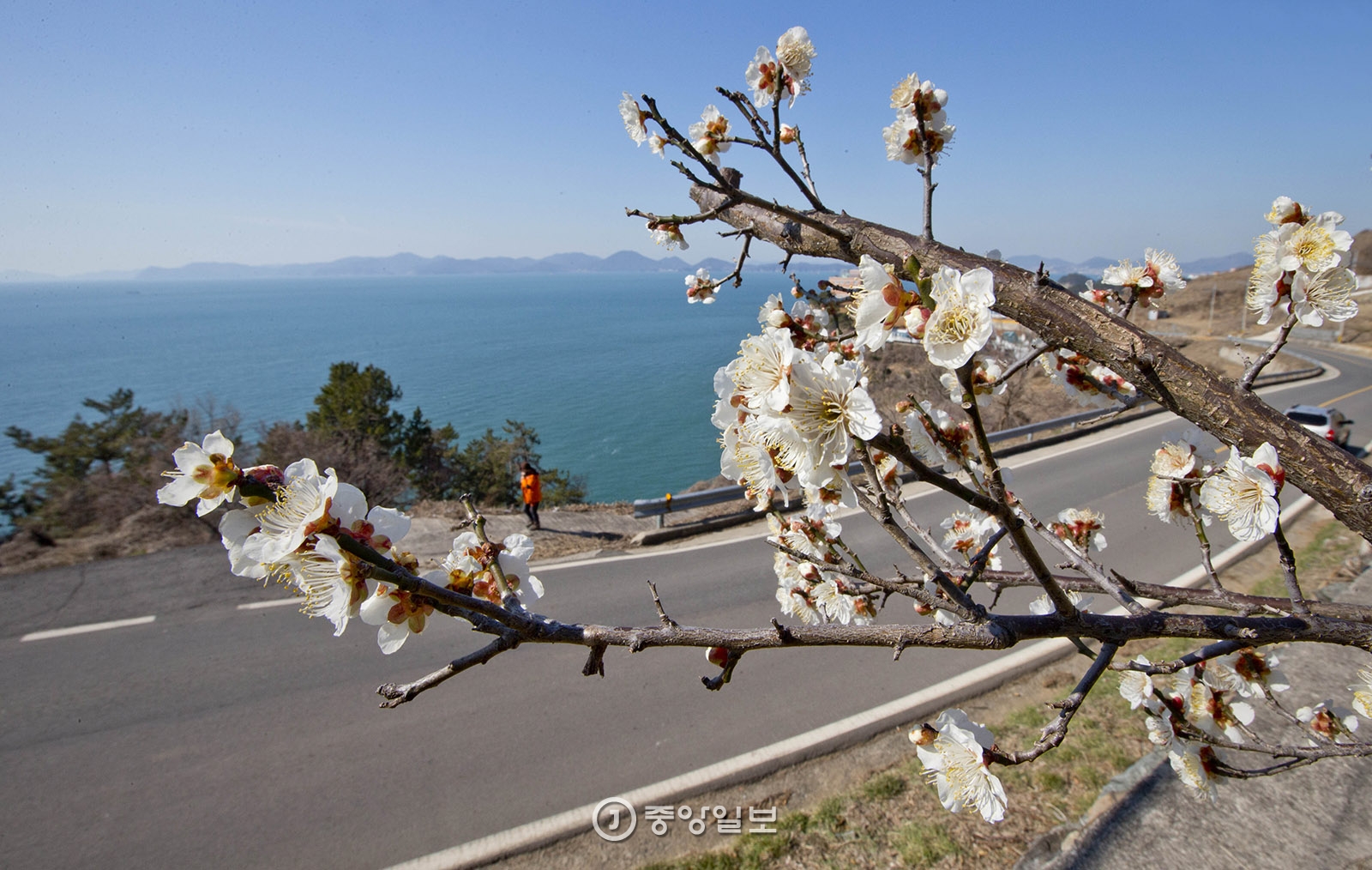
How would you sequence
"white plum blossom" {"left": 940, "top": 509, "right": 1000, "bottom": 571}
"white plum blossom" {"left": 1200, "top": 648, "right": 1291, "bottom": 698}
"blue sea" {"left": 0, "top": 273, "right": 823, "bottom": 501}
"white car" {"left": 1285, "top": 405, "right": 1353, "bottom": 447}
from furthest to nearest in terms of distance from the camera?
"blue sea" {"left": 0, "top": 273, "right": 823, "bottom": 501}
"white car" {"left": 1285, "top": 405, "right": 1353, "bottom": 447}
"white plum blossom" {"left": 940, "top": 509, "right": 1000, "bottom": 571}
"white plum blossom" {"left": 1200, "top": 648, "right": 1291, "bottom": 698}

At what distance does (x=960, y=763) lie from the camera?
5.94 ft

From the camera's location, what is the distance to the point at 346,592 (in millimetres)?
1320

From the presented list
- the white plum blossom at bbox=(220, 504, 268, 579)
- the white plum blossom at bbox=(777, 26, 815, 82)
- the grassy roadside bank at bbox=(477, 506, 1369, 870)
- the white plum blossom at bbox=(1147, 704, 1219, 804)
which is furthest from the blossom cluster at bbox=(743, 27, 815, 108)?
the grassy roadside bank at bbox=(477, 506, 1369, 870)

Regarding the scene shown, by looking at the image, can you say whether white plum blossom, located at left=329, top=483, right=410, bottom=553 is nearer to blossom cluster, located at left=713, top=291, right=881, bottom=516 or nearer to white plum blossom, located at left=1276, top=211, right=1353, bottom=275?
blossom cluster, located at left=713, top=291, right=881, bottom=516

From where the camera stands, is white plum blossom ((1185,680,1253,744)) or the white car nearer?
white plum blossom ((1185,680,1253,744))

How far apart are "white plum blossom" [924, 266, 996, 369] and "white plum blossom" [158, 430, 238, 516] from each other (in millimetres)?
1274

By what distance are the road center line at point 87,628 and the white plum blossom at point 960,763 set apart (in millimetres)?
8707

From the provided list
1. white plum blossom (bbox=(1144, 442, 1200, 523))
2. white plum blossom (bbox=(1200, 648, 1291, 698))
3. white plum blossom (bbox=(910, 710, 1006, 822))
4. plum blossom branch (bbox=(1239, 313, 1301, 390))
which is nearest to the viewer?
plum blossom branch (bbox=(1239, 313, 1301, 390))

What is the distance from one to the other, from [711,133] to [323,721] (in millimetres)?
5631

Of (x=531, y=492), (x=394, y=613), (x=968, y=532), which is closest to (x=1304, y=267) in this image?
(x=968, y=532)

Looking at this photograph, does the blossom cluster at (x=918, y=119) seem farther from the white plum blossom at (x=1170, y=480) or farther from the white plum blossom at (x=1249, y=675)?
the white plum blossom at (x=1249, y=675)

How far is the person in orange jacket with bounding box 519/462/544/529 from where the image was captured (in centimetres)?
1011

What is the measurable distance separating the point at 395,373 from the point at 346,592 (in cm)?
6413

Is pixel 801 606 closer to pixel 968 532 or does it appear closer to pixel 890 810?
pixel 968 532
